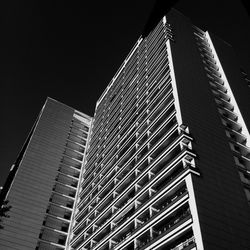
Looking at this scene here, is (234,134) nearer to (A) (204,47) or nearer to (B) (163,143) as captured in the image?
(B) (163,143)

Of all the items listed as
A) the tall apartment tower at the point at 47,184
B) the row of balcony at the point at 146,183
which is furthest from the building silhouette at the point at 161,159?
the tall apartment tower at the point at 47,184

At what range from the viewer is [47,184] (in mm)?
72625

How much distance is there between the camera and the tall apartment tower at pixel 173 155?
34562mm

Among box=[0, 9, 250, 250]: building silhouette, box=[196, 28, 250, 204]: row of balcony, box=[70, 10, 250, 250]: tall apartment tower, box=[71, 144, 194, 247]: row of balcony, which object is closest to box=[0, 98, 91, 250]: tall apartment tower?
box=[0, 9, 250, 250]: building silhouette

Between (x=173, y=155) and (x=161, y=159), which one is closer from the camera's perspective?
(x=173, y=155)

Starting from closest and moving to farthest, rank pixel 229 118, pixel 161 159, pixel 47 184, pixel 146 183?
pixel 146 183, pixel 161 159, pixel 229 118, pixel 47 184

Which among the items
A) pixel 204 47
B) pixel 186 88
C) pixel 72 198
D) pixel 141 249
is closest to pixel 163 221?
pixel 141 249

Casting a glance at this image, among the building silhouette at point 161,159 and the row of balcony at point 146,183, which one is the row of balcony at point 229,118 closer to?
the building silhouette at point 161,159

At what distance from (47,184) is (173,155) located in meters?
38.4

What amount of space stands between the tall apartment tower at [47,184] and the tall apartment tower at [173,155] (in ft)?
13.9

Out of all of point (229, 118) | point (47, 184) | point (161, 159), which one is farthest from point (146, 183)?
point (47, 184)

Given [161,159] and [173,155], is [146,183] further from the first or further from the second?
[173,155]

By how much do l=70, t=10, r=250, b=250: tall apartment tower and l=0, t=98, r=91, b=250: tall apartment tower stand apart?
4.24 meters

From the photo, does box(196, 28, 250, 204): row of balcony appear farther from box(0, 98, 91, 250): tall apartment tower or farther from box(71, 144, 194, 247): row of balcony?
box(0, 98, 91, 250): tall apartment tower
